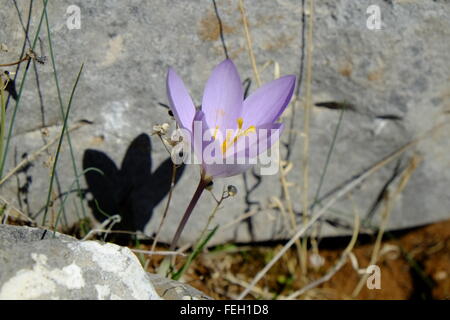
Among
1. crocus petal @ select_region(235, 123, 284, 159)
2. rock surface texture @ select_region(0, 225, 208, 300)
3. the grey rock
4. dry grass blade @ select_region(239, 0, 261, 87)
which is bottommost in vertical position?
the grey rock

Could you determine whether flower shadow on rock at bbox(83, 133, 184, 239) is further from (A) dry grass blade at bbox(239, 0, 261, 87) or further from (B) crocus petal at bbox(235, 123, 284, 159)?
(B) crocus petal at bbox(235, 123, 284, 159)

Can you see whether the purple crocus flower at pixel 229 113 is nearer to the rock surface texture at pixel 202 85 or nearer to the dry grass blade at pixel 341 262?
the rock surface texture at pixel 202 85

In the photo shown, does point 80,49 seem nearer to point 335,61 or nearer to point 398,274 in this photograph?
point 335,61

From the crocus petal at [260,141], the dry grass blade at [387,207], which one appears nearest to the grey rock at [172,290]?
the crocus petal at [260,141]

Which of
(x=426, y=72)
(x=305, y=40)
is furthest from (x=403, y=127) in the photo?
(x=305, y=40)

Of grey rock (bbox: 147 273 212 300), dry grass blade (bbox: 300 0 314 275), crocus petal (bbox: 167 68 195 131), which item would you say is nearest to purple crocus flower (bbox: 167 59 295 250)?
crocus petal (bbox: 167 68 195 131)

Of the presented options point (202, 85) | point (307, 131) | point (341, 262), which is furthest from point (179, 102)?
point (341, 262)
